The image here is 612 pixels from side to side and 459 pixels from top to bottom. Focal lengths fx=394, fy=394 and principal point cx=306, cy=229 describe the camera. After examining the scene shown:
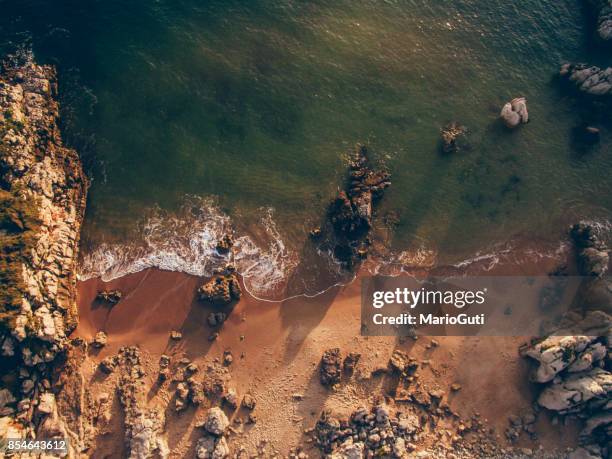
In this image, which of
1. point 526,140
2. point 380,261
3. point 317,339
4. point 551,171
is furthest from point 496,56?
point 317,339

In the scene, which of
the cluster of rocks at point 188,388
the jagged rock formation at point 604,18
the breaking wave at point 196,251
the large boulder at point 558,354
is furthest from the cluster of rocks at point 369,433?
the jagged rock formation at point 604,18

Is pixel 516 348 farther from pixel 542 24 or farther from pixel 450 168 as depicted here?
pixel 542 24

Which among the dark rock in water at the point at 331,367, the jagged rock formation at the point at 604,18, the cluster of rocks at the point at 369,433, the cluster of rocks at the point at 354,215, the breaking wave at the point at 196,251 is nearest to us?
the cluster of rocks at the point at 369,433

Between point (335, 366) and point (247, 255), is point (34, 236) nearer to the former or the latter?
point (247, 255)

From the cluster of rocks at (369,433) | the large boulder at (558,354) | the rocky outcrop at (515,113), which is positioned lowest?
the cluster of rocks at (369,433)

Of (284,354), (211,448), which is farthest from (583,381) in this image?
(211,448)

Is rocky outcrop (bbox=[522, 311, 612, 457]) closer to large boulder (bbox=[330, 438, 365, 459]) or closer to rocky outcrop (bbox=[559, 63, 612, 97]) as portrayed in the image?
large boulder (bbox=[330, 438, 365, 459])

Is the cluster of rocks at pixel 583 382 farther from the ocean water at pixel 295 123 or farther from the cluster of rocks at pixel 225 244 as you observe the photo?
the cluster of rocks at pixel 225 244
